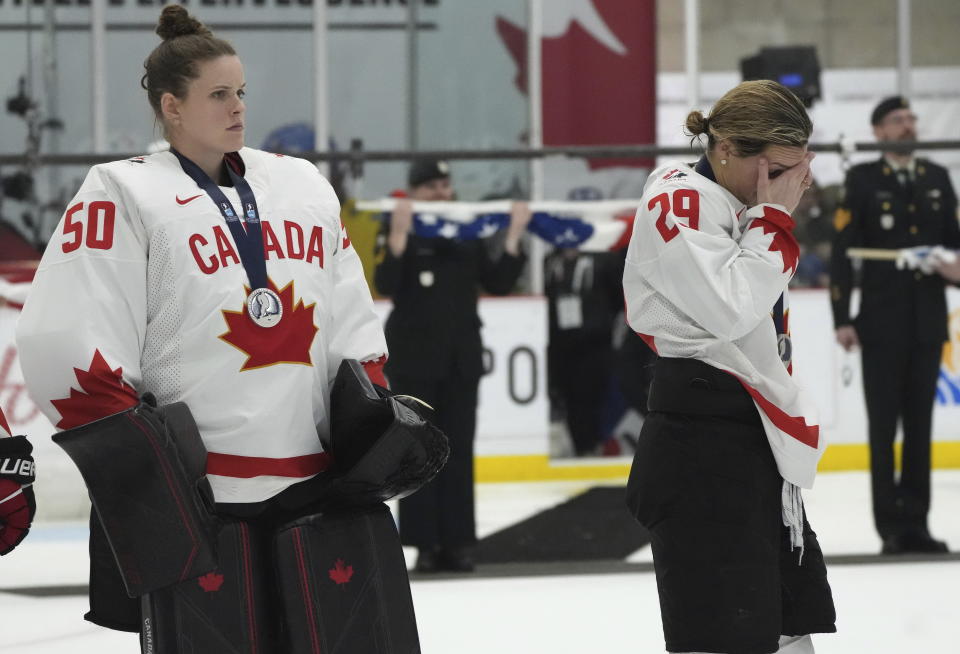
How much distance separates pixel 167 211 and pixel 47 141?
25.3 ft

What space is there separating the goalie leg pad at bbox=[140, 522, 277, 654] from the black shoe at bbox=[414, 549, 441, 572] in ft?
9.78

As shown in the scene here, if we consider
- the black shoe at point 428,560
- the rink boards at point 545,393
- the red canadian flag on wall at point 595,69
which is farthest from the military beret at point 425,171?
the red canadian flag on wall at point 595,69

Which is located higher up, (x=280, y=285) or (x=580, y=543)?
(x=280, y=285)

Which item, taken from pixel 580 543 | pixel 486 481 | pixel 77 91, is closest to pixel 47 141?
pixel 77 91

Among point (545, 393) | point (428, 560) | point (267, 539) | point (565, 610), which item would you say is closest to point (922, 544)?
point (565, 610)

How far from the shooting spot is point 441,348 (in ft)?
16.4

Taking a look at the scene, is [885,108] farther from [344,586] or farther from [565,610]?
[344,586]

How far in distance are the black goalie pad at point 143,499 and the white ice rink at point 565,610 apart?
2.01 m

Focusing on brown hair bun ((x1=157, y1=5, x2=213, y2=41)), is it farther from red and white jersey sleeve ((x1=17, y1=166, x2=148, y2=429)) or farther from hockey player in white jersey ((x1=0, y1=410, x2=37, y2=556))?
hockey player in white jersey ((x1=0, y1=410, x2=37, y2=556))

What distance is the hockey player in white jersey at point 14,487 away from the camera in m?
2.20

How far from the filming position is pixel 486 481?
7035 mm

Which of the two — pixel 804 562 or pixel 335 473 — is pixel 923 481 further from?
pixel 335 473

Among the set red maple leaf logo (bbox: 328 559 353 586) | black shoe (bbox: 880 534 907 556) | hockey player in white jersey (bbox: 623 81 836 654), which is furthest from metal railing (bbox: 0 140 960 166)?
red maple leaf logo (bbox: 328 559 353 586)

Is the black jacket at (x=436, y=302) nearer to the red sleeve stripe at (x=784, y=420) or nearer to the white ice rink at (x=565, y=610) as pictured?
the white ice rink at (x=565, y=610)
